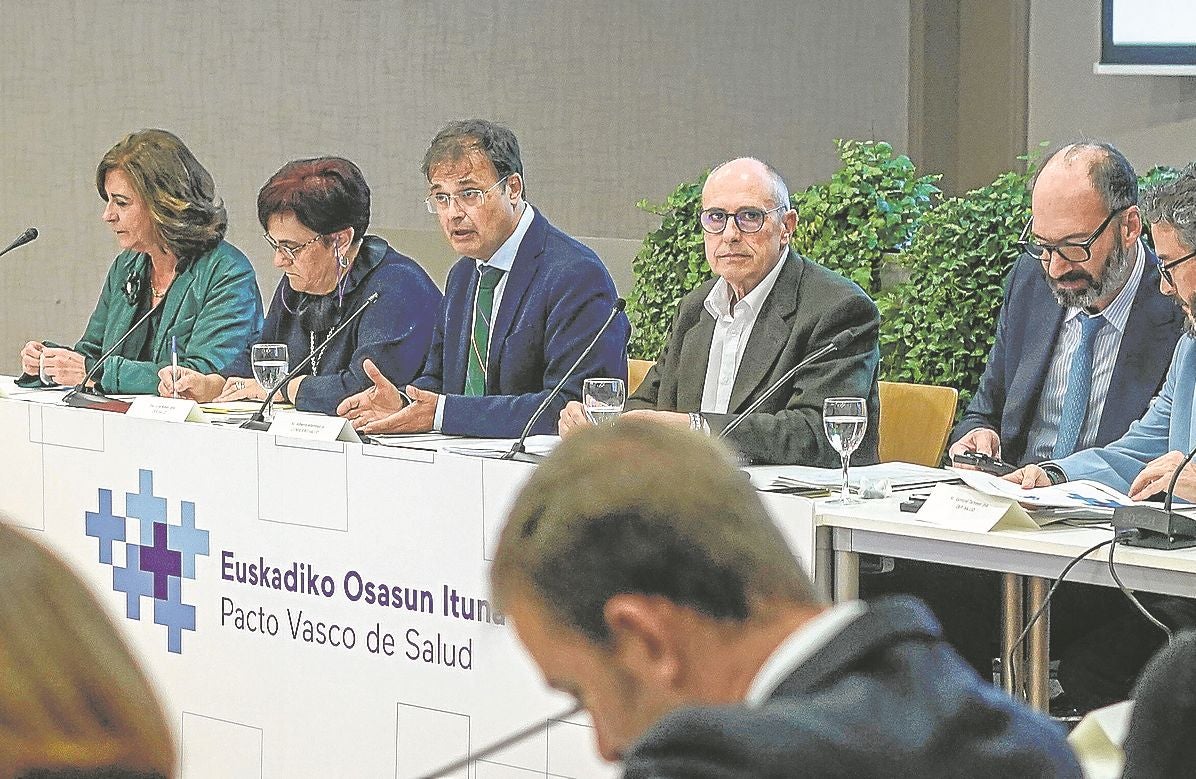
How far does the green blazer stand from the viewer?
4.20m

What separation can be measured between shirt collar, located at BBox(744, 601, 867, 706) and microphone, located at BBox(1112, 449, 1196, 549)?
4.97 feet

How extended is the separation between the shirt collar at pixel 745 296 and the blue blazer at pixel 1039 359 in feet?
1.71

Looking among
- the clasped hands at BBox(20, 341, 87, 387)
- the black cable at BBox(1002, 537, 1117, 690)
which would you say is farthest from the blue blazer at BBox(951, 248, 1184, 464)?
the clasped hands at BBox(20, 341, 87, 387)

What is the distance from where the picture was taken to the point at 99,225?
6.48 metres

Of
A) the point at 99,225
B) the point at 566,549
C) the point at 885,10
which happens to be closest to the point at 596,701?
the point at 566,549

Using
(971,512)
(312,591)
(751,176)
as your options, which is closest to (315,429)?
(312,591)

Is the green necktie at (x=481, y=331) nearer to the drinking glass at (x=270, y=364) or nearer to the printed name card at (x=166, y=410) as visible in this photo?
the drinking glass at (x=270, y=364)

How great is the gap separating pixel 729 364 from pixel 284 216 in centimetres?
131

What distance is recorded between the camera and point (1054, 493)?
264 cm

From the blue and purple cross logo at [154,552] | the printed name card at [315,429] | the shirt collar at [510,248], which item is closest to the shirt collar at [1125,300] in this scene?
the shirt collar at [510,248]

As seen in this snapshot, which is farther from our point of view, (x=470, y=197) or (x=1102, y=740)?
A: (x=470, y=197)

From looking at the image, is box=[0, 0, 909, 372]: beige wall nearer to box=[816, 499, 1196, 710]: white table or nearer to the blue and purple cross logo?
the blue and purple cross logo

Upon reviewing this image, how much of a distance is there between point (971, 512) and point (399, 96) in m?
4.53

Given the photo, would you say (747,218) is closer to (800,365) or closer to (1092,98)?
(800,365)
